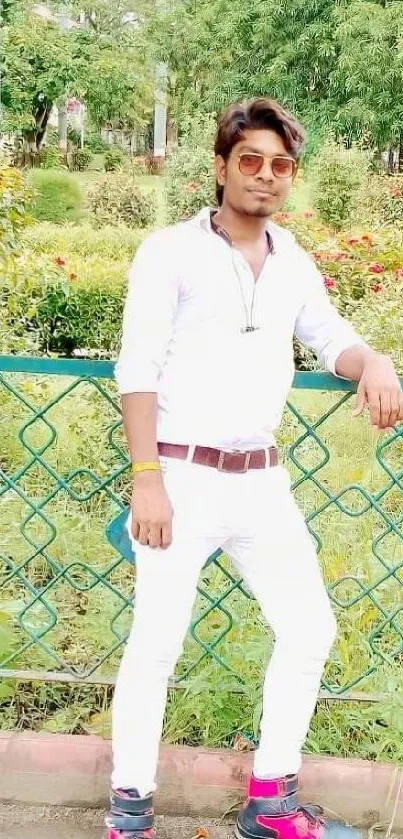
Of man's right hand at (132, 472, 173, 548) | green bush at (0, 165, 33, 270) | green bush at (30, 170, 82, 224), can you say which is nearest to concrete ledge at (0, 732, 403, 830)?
man's right hand at (132, 472, 173, 548)

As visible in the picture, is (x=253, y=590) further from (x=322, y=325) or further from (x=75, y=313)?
(x=75, y=313)

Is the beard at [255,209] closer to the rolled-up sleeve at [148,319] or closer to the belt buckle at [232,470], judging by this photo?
the rolled-up sleeve at [148,319]

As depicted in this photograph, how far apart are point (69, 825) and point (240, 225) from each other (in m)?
1.28

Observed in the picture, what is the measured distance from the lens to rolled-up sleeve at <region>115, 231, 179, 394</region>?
162cm

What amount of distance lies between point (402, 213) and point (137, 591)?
10.6 meters

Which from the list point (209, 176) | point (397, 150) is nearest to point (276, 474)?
point (209, 176)

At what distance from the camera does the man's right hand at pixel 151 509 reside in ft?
5.41

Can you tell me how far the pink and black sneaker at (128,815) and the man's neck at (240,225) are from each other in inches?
40.8

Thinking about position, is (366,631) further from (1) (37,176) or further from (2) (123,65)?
(2) (123,65)

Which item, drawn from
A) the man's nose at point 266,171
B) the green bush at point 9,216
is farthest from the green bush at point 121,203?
the man's nose at point 266,171

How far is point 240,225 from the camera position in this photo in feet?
5.74

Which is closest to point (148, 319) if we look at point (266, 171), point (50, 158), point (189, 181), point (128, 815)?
point (266, 171)

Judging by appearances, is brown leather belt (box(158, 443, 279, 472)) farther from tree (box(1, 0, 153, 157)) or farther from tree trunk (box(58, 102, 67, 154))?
tree trunk (box(58, 102, 67, 154))

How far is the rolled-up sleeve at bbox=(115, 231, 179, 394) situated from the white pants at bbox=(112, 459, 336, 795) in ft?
0.60
